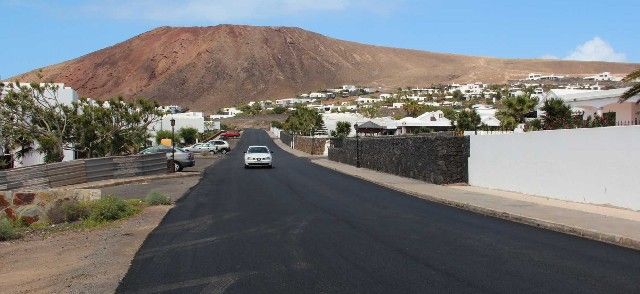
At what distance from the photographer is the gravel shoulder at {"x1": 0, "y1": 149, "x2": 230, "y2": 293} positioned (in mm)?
10484

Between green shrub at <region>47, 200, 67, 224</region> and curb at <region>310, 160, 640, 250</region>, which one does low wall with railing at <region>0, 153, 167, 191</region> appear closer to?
green shrub at <region>47, 200, 67, 224</region>

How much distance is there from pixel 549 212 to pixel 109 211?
11.3m

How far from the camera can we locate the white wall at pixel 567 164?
1827cm

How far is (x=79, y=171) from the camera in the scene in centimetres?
3269

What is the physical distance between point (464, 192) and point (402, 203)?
12.2 feet

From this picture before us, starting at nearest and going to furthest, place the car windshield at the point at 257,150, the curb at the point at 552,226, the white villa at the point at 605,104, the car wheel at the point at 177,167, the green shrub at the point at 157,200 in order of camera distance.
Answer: the curb at the point at 552,226
the green shrub at the point at 157,200
the white villa at the point at 605,104
the car wheel at the point at 177,167
the car windshield at the point at 257,150

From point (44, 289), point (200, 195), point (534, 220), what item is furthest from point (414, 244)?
point (200, 195)

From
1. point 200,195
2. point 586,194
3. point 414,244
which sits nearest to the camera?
point 414,244

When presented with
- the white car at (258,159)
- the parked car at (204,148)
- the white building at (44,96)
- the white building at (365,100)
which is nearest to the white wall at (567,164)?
the white car at (258,159)

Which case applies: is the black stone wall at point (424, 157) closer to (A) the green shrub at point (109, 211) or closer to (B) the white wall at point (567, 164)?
(B) the white wall at point (567, 164)

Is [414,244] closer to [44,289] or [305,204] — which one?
[44,289]

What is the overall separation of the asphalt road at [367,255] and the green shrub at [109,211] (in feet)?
4.43

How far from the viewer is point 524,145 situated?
79.2 ft

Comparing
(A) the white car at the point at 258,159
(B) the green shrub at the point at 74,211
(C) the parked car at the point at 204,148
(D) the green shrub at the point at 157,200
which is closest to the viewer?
(B) the green shrub at the point at 74,211
